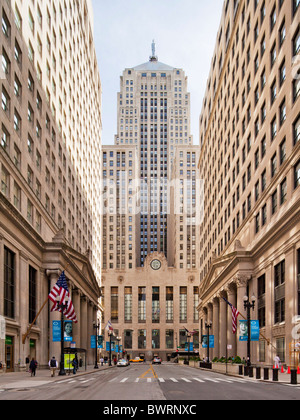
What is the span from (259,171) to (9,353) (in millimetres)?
31848

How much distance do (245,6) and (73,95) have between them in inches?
1122

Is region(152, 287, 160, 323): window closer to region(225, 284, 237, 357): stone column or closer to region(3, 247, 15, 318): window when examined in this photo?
region(225, 284, 237, 357): stone column

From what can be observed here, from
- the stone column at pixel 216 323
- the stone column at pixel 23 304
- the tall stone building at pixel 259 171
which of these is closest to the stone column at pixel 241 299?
the tall stone building at pixel 259 171

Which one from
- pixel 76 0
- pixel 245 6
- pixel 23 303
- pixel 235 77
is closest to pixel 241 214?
pixel 235 77

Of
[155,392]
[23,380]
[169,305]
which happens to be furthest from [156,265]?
[155,392]

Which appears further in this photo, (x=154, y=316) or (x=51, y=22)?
(x=154, y=316)

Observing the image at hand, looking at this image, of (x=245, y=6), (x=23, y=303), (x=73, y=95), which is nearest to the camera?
(x=23, y=303)

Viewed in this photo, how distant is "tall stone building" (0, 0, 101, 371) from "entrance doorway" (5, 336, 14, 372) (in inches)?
3.2

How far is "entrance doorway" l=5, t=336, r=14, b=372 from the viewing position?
133ft

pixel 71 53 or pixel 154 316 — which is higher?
pixel 71 53

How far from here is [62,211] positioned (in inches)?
2618

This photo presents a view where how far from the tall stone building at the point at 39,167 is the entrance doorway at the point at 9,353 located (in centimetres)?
8

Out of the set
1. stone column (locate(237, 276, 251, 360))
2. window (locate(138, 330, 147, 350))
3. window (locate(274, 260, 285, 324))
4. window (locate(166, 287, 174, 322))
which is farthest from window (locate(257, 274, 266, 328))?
window (locate(138, 330, 147, 350))

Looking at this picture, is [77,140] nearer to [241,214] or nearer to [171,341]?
[241,214]
